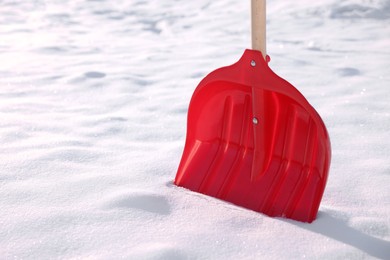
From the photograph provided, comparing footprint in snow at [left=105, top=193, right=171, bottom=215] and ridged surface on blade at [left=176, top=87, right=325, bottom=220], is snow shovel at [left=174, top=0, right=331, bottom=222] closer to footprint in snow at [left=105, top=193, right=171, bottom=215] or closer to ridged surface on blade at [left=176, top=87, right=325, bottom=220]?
ridged surface on blade at [left=176, top=87, right=325, bottom=220]

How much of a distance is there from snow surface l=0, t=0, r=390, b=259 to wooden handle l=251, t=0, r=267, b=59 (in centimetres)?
40

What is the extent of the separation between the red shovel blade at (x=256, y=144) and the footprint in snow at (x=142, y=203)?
12 cm

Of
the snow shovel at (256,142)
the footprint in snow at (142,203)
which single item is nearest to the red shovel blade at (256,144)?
the snow shovel at (256,142)

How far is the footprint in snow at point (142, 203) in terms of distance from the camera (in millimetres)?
1242

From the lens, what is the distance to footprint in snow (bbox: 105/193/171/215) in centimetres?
124

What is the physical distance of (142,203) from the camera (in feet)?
4.15

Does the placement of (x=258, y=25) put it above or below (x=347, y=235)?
above

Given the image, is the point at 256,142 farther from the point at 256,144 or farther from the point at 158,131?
the point at 158,131

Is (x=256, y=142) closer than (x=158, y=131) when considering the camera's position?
Yes

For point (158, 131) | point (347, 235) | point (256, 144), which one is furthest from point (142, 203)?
point (158, 131)

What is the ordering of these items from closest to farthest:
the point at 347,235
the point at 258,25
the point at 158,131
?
1. the point at 347,235
2. the point at 258,25
3. the point at 158,131

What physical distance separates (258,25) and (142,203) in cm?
51

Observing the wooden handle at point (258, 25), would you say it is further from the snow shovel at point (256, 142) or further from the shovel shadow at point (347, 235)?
the shovel shadow at point (347, 235)

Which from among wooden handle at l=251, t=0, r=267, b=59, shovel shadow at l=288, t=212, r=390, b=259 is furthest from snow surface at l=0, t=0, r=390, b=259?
wooden handle at l=251, t=0, r=267, b=59
